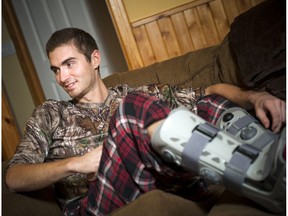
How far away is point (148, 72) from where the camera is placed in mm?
1570

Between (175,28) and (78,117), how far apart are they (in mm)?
987

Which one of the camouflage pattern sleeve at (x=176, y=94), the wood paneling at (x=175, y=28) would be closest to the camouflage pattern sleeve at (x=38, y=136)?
the camouflage pattern sleeve at (x=176, y=94)

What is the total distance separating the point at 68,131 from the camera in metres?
1.25

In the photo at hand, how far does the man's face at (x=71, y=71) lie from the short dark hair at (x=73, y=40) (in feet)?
0.07

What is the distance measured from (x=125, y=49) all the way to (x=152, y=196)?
1.40 meters

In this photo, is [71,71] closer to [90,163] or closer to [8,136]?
[90,163]

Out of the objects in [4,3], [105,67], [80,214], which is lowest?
[80,214]

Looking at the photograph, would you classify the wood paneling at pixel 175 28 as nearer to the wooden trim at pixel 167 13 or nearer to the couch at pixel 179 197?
the wooden trim at pixel 167 13

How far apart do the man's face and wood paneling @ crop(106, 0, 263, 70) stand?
2.27 ft

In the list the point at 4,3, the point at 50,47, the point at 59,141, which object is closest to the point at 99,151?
the point at 59,141

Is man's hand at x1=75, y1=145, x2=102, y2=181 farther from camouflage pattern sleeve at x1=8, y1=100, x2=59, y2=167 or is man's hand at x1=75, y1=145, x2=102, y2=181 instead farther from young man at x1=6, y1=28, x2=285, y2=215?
camouflage pattern sleeve at x1=8, y1=100, x2=59, y2=167

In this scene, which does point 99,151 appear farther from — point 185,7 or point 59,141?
point 185,7

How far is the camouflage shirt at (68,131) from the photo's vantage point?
1.19m

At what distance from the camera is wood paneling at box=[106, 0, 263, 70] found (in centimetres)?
192
